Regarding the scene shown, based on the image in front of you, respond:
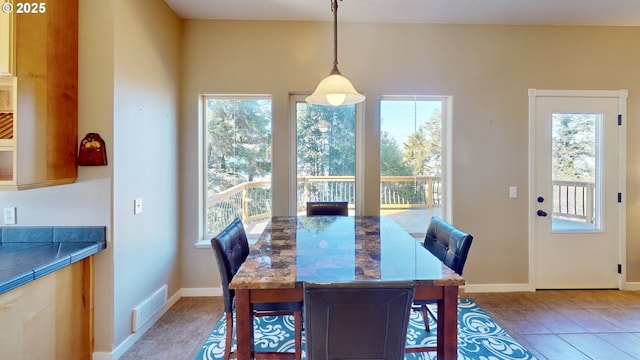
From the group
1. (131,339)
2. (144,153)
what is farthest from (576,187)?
(131,339)

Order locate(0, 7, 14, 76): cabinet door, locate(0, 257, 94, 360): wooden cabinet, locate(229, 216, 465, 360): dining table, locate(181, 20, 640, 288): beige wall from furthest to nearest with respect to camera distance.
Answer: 1. locate(181, 20, 640, 288): beige wall
2. locate(0, 7, 14, 76): cabinet door
3. locate(0, 257, 94, 360): wooden cabinet
4. locate(229, 216, 465, 360): dining table

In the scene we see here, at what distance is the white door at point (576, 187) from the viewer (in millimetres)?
3221

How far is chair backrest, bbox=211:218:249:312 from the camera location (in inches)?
65.1

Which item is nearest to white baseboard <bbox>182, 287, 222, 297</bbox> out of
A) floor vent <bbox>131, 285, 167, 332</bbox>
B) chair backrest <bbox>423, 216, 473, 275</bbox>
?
floor vent <bbox>131, 285, 167, 332</bbox>

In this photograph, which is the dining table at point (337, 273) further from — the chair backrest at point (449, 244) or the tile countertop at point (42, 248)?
the tile countertop at point (42, 248)

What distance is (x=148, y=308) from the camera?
8.07ft

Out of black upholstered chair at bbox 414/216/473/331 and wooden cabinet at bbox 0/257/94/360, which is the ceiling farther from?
wooden cabinet at bbox 0/257/94/360

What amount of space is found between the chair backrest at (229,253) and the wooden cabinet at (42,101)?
1142 mm

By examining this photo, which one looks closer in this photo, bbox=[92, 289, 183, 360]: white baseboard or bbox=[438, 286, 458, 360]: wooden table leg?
bbox=[438, 286, 458, 360]: wooden table leg

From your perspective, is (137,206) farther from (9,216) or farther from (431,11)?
(431,11)

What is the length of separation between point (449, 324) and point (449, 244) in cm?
59

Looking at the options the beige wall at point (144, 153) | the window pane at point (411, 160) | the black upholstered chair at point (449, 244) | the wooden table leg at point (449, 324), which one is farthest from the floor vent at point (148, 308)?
the window pane at point (411, 160)

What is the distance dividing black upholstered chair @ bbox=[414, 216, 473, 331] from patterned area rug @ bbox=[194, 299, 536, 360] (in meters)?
0.33

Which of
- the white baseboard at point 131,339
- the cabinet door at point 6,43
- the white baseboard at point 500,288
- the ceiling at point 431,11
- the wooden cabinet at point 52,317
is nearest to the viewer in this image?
the wooden cabinet at point 52,317
